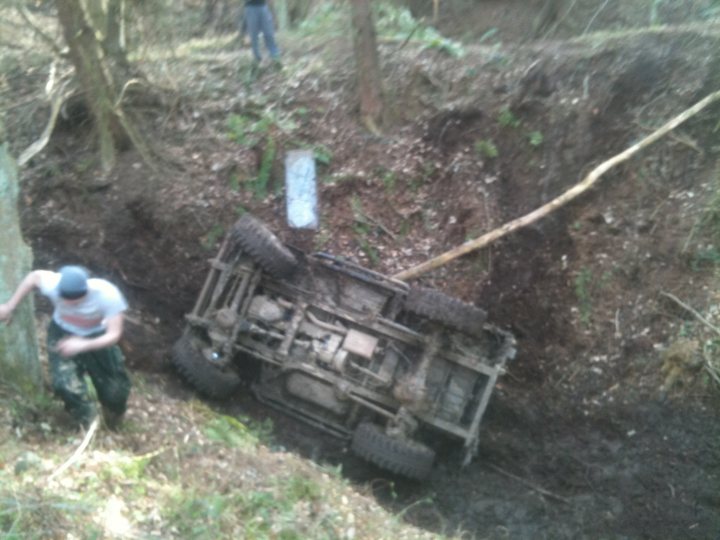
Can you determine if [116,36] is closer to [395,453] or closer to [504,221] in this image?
[504,221]

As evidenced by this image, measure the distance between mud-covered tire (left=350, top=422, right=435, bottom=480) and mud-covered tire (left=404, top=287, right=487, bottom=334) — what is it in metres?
1.16

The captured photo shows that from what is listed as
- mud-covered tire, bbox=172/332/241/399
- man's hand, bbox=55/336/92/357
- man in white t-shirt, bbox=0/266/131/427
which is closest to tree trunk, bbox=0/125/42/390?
man in white t-shirt, bbox=0/266/131/427

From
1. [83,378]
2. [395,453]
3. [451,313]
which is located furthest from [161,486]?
[451,313]

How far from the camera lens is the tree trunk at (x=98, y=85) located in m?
8.15

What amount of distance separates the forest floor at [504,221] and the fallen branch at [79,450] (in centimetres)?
130

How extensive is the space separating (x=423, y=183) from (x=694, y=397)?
4033mm

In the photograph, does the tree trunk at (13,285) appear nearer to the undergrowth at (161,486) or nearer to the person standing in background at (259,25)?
the undergrowth at (161,486)

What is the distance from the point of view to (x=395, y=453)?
6.50 meters

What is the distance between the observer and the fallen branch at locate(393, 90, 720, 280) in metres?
8.08

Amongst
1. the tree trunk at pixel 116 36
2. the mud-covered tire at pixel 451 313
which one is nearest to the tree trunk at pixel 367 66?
the tree trunk at pixel 116 36

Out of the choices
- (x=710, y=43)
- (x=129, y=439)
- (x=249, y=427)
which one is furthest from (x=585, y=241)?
(x=129, y=439)

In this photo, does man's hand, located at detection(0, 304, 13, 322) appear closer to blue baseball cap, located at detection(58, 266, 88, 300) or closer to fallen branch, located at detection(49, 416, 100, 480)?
blue baseball cap, located at detection(58, 266, 88, 300)

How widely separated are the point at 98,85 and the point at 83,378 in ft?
15.6

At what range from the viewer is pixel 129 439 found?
536cm
